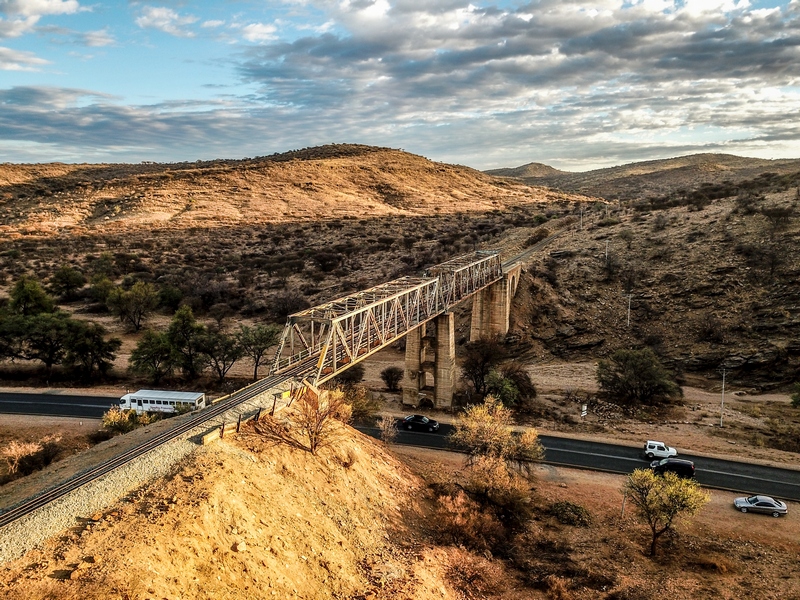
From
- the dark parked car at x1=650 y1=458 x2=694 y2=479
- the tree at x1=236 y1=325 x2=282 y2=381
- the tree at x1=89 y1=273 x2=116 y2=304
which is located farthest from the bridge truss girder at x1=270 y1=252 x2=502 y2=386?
the tree at x1=89 y1=273 x2=116 y2=304

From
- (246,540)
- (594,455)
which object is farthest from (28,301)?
(594,455)

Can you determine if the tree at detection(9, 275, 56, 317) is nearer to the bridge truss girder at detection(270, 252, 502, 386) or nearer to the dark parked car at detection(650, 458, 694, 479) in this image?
the bridge truss girder at detection(270, 252, 502, 386)

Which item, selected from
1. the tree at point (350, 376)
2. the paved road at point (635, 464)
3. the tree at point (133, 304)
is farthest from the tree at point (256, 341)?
the tree at point (133, 304)

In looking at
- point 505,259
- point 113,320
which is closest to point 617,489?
point 505,259

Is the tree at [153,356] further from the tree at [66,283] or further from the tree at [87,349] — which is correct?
the tree at [66,283]

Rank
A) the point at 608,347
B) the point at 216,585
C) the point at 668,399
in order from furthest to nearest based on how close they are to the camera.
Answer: the point at 608,347 → the point at 668,399 → the point at 216,585

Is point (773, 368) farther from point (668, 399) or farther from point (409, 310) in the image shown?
point (409, 310)
